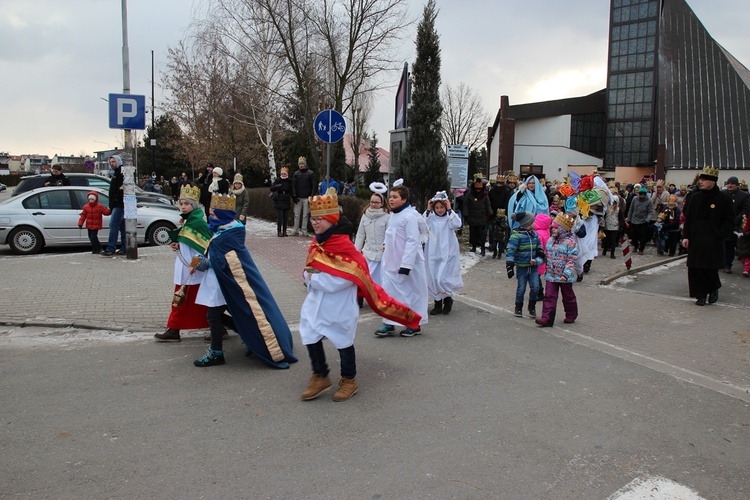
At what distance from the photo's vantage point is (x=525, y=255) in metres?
8.10

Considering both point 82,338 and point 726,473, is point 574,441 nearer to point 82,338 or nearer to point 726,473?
point 726,473

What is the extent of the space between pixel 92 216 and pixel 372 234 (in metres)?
7.73

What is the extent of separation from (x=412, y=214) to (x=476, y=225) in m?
7.74

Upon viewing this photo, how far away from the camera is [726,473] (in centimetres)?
379

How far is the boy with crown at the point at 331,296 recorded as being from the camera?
4.93 meters

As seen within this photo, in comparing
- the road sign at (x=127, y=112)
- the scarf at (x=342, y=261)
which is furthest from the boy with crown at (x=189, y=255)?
the road sign at (x=127, y=112)

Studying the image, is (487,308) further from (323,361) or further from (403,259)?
(323,361)

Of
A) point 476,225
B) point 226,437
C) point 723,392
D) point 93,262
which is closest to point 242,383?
point 226,437

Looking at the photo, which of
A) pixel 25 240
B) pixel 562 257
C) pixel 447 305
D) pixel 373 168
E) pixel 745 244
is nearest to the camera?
pixel 562 257

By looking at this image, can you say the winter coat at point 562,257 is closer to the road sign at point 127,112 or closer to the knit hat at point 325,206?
the knit hat at point 325,206

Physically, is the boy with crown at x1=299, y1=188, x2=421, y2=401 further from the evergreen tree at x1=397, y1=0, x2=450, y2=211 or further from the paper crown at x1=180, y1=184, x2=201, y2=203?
the evergreen tree at x1=397, y1=0, x2=450, y2=211

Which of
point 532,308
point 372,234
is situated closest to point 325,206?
point 372,234

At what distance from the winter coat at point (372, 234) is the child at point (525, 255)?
178 centimetres

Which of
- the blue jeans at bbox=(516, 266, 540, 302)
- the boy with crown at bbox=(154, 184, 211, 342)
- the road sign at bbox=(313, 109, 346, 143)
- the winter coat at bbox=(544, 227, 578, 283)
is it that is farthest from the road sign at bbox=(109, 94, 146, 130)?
the winter coat at bbox=(544, 227, 578, 283)
